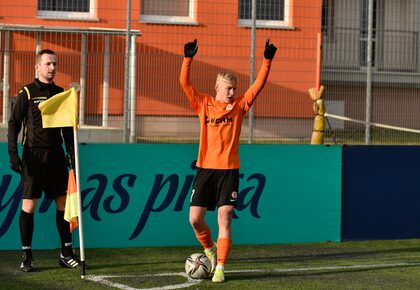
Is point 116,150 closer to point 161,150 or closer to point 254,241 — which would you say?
point 161,150

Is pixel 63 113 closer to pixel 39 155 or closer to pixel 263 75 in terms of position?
pixel 39 155

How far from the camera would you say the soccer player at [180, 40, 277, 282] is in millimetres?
9281

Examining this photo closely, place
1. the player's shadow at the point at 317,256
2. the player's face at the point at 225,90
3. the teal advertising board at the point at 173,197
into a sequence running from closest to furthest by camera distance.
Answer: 1. the player's face at the point at 225,90
2. the player's shadow at the point at 317,256
3. the teal advertising board at the point at 173,197

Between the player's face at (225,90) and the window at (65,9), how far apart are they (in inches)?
491

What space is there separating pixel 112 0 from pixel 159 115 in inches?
181

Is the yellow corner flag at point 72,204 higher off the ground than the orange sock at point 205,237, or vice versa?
the yellow corner flag at point 72,204

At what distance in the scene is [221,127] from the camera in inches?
367

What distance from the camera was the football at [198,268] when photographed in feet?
30.2

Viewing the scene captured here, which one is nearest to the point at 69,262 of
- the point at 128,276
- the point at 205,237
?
the point at 128,276

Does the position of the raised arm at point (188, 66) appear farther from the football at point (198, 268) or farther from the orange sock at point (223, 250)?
the football at point (198, 268)

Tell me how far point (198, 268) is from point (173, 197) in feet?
7.01

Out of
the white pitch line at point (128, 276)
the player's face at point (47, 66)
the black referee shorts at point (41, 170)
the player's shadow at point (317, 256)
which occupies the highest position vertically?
the player's face at point (47, 66)

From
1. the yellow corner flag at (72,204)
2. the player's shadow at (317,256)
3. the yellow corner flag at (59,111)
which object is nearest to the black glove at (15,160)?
the yellow corner flag at (59,111)

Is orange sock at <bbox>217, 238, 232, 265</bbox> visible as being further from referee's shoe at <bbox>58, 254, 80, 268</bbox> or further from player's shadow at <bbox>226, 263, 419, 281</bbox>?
referee's shoe at <bbox>58, 254, 80, 268</bbox>
